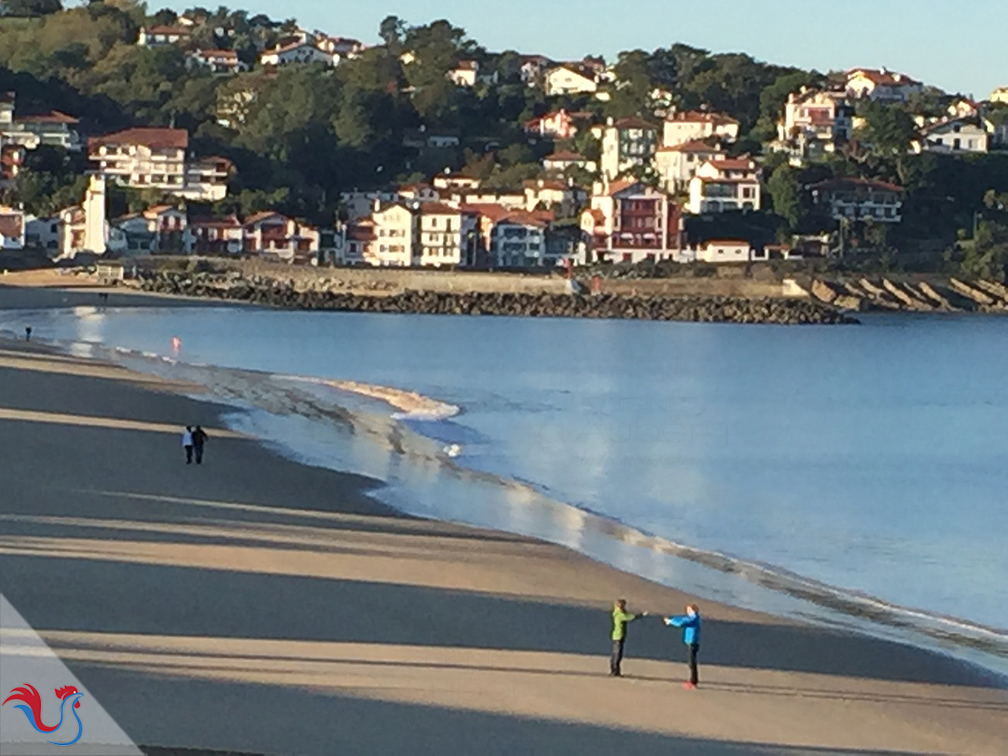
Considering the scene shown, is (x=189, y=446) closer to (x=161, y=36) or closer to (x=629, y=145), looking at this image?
(x=629, y=145)

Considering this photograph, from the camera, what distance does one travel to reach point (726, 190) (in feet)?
287

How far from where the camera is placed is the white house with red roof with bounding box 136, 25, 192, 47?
13112cm

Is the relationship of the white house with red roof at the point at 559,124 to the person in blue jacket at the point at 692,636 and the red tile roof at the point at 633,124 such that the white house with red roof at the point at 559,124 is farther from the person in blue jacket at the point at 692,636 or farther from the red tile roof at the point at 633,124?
the person in blue jacket at the point at 692,636

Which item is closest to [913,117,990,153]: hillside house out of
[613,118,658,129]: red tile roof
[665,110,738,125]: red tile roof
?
[665,110,738,125]: red tile roof

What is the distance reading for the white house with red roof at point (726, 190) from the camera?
287 feet

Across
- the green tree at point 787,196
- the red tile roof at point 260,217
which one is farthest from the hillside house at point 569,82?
the red tile roof at point 260,217

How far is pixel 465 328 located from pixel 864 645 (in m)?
49.4

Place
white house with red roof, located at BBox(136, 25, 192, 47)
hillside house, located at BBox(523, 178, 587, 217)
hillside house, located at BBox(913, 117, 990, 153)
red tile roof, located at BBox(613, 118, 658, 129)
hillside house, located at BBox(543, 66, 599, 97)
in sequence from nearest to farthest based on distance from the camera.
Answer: hillside house, located at BBox(523, 178, 587, 217), red tile roof, located at BBox(613, 118, 658, 129), hillside house, located at BBox(913, 117, 990, 153), hillside house, located at BBox(543, 66, 599, 97), white house with red roof, located at BBox(136, 25, 192, 47)

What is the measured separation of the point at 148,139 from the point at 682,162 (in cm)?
2546

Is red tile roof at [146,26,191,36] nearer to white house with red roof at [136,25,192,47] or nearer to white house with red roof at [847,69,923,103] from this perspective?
white house with red roof at [136,25,192,47]

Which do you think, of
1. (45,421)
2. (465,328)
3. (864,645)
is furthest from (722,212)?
(864,645)

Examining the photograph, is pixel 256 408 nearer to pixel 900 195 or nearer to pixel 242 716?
pixel 242 716

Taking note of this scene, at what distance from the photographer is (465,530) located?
18.4 metres

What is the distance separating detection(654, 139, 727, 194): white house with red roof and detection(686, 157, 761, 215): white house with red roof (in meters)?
3.62
